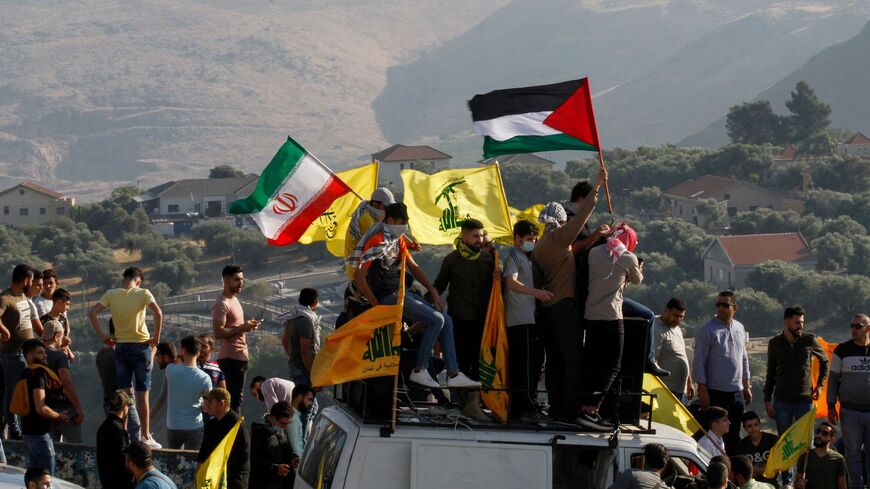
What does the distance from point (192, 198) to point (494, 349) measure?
174m

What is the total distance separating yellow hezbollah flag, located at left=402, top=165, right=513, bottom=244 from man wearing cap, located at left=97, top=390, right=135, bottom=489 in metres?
4.04

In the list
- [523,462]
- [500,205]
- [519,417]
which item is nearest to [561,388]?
[519,417]

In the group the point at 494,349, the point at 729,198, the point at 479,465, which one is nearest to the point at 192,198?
the point at 729,198

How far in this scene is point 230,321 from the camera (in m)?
11.9

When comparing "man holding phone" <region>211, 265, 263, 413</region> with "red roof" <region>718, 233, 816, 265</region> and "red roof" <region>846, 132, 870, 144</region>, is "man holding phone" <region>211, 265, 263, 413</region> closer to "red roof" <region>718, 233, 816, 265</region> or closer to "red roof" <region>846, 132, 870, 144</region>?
"red roof" <region>718, 233, 816, 265</region>

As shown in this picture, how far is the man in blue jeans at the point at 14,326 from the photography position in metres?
11.9

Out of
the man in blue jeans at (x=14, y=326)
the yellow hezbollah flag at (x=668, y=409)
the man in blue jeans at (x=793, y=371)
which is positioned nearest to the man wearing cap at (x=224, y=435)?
the yellow hezbollah flag at (x=668, y=409)

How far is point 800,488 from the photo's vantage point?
10688 mm

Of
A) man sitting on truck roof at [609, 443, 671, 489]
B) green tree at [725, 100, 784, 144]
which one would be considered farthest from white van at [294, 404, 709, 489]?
green tree at [725, 100, 784, 144]

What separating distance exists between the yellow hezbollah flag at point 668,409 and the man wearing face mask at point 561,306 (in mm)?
994

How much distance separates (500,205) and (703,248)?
12196 cm

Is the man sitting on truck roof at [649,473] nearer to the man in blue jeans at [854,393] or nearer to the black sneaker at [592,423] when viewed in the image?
the black sneaker at [592,423]

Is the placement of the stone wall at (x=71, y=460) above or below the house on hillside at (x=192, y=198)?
below

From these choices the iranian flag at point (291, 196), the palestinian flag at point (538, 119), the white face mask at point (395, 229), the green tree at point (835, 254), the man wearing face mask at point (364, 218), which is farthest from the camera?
the green tree at point (835, 254)
